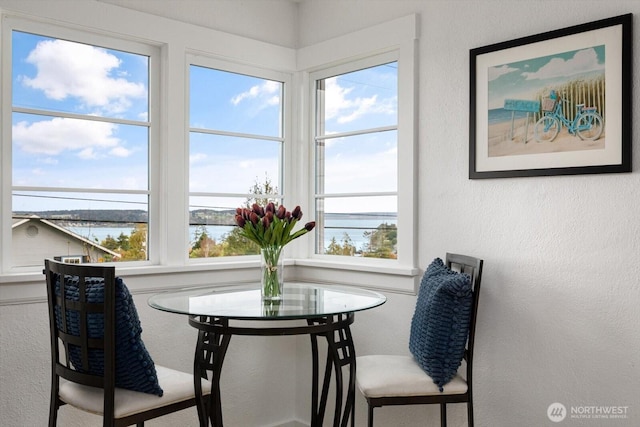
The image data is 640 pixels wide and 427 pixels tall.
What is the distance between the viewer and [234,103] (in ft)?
11.3

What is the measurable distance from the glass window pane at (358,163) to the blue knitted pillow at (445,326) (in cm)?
89

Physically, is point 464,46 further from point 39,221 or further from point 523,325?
point 39,221

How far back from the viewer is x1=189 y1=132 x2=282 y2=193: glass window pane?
3.29 m

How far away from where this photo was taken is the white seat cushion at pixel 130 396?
2.14 metres

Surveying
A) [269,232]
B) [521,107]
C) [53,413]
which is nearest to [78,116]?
[269,232]

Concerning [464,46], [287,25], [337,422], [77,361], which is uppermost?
[287,25]

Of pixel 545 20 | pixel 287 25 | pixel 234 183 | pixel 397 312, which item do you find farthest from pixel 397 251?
pixel 287 25

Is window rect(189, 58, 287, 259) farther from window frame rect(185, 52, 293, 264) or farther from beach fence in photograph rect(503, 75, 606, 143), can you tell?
beach fence in photograph rect(503, 75, 606, 143)

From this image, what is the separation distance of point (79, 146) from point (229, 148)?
855 millimetres

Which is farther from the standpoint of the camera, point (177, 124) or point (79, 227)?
point (177, 124)

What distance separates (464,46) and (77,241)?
6.71 feet

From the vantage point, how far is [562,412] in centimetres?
242

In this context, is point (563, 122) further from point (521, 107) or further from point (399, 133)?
point (399, 133)

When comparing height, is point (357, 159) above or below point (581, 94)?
below
